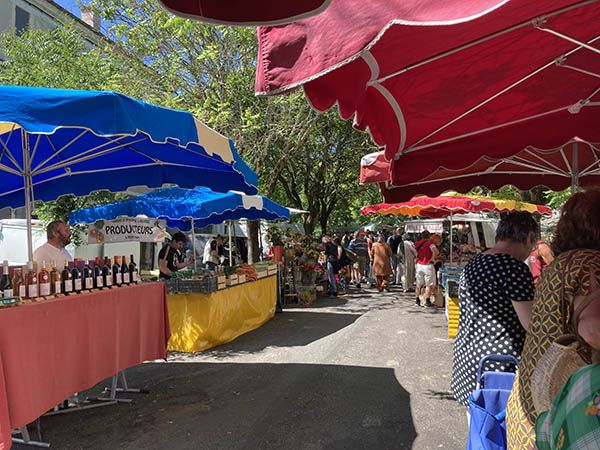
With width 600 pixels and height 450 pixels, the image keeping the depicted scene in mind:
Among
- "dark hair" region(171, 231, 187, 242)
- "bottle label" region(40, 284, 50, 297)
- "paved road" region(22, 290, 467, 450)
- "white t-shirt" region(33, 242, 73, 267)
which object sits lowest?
"paved road" region(22, 290, 467, 450)

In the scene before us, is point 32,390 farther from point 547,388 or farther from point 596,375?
point 596,375

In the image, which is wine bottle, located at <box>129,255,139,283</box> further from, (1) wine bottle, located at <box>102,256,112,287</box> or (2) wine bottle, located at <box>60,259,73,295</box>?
(2) wine bottle, located at <box>60,259,73,295</box>

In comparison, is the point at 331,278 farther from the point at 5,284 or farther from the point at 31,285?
the point at 5,284

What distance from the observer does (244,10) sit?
68.9 inches

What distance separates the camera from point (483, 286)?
2.85 m

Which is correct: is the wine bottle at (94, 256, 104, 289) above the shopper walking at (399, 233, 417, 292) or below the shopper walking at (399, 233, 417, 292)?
above

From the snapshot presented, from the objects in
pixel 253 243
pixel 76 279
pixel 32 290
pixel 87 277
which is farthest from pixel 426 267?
pixel 32 290

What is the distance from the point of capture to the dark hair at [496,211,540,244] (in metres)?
2.91

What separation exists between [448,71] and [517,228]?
100cm

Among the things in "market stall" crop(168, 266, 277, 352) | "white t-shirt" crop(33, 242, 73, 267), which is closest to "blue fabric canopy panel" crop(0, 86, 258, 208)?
"white t-shirt" crop(33, 242, 73, 267)

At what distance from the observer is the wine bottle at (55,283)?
171 inches

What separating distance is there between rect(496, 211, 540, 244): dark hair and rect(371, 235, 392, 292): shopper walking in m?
11.7

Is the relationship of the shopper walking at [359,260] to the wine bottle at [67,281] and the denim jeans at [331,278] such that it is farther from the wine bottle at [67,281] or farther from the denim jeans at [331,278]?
the wine bottle at [67,281]

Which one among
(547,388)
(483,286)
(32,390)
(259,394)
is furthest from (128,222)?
(547,388)
